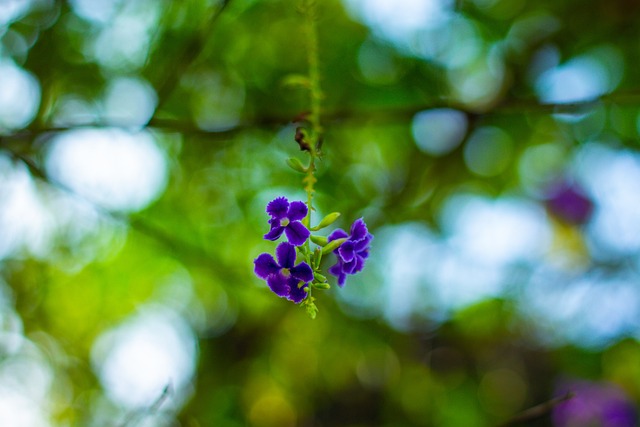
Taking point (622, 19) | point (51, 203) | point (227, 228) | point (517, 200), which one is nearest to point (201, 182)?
point (227, 228)

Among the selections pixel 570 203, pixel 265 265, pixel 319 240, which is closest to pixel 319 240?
pixel 319 240

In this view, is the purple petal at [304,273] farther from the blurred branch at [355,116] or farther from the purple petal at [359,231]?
the blurred branch at [355,116]

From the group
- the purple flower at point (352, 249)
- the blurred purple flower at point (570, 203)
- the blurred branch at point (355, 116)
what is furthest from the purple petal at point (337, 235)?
the blurred purple flower at point (570, 203)

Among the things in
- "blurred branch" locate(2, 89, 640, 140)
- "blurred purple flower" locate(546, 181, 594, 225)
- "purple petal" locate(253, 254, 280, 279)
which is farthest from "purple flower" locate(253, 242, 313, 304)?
"blurred purple flower" locate(546, 181, 594, 225)

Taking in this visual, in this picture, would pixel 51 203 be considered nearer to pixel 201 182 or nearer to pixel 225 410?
pixel 201 182

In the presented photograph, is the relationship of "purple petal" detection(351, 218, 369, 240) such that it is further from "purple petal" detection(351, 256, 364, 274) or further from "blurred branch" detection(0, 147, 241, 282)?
"blurred branch" detection(0, 147, 241, 282)
